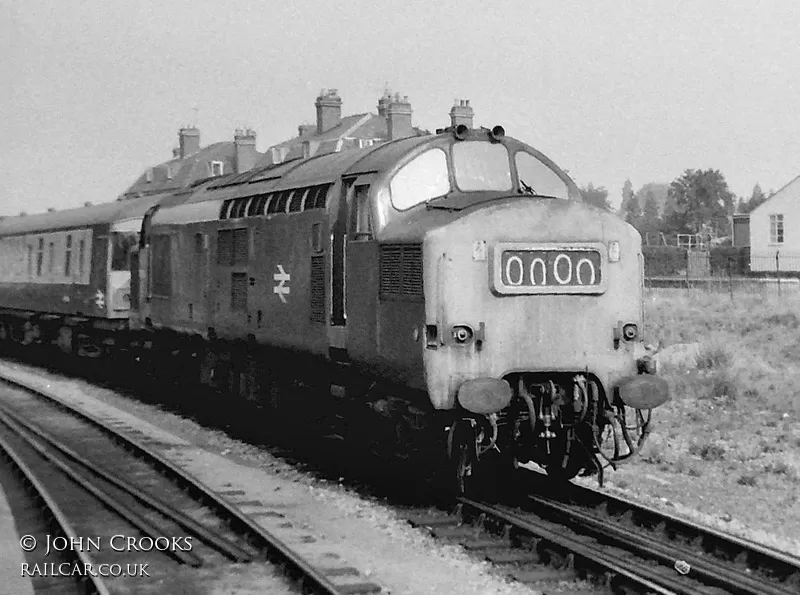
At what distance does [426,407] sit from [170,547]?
228 centimetres

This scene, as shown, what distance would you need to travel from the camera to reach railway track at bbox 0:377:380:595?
7789mm

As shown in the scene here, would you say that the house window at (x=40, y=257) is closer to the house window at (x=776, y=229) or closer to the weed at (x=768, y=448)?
the weed at (x=768, y=448)

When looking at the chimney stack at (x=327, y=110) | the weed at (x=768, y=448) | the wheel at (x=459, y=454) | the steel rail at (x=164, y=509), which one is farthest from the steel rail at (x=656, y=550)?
the chimney stack at (x=327, y=110)

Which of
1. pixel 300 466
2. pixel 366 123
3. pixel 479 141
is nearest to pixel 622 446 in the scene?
pixel 300 466

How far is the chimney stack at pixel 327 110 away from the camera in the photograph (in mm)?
59906

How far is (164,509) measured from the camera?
9836mm

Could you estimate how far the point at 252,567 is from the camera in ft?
26.4

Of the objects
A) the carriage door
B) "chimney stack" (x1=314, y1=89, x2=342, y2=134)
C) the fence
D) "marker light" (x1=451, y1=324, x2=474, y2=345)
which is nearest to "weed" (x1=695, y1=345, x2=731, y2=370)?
the carriage door

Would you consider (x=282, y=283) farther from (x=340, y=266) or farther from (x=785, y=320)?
(x=785, y=320)

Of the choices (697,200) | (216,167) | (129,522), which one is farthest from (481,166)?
(697,200)

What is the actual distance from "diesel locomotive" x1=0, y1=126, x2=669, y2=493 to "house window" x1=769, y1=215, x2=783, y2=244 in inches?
1723

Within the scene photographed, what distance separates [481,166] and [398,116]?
129ft

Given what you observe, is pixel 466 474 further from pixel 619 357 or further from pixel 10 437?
pixel 10 437

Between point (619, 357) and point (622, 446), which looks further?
point (622, 446)
